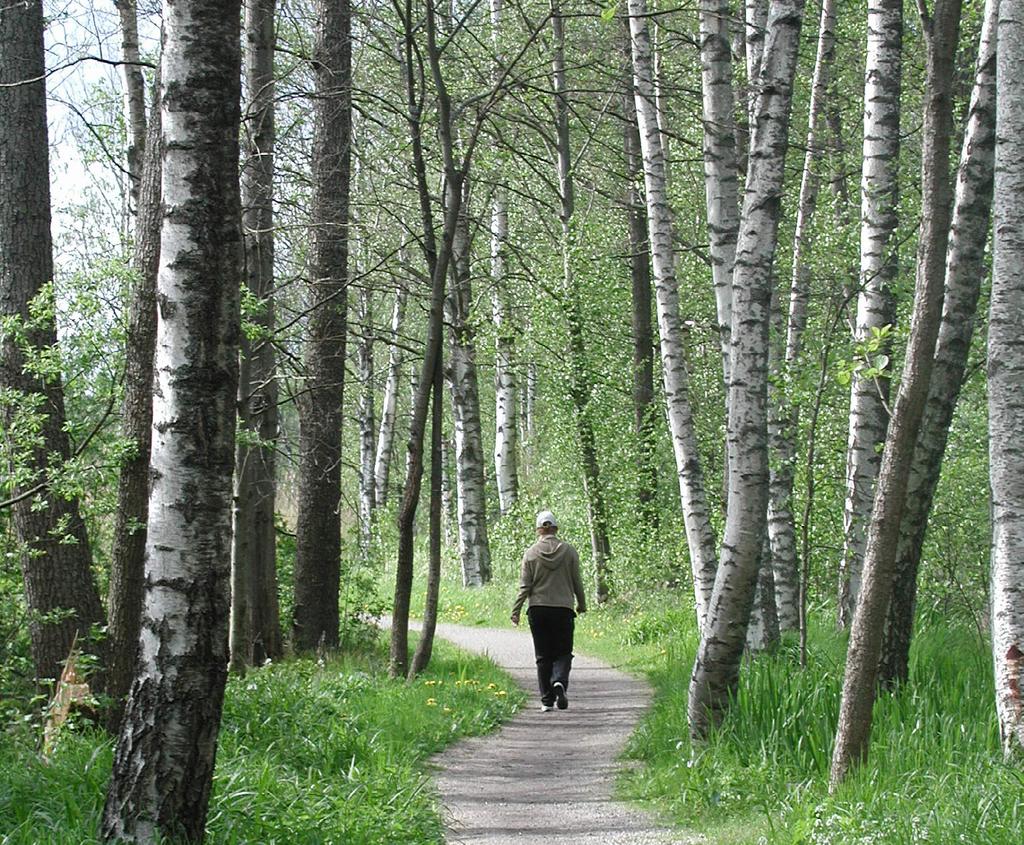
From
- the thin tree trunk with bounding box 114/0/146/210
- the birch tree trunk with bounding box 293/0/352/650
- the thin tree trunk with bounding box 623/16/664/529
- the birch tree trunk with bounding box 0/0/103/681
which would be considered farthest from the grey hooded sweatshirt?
the thin tree trunk with bounding box 623/16/664/529

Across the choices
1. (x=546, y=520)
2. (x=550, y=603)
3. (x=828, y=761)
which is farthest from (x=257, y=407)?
(x=828, y=761)

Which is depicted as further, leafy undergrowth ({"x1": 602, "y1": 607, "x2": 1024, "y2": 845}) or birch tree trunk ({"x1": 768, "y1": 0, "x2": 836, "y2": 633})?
birch tree trunk ({"x1": 768, "y1": 0, "x2": 836, "y2": 633})

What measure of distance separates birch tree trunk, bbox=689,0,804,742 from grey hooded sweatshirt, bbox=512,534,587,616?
360 centimetres

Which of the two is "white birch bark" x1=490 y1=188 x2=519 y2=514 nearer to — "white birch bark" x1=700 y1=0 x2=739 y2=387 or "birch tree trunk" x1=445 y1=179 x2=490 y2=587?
"birch tree trunk" x1=445 y1=179 x2=490 y2=587

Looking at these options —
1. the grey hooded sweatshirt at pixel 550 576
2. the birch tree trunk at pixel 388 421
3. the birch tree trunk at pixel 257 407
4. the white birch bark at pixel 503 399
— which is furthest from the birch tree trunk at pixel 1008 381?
the birch tree trunk at pixel 388 421

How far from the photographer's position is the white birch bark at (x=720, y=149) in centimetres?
1061

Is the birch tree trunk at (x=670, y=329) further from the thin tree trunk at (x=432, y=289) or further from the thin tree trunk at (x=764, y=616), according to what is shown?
the thin tree trunk at (x=432, y=289)

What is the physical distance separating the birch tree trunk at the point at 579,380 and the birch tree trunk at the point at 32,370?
10.7 meters

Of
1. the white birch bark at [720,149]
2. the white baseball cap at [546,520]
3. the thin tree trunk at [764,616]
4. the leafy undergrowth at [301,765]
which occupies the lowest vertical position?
the leafy undergrowth at [301,765]

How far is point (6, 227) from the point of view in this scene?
9.80m

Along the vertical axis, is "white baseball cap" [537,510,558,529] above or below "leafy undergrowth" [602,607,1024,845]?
above

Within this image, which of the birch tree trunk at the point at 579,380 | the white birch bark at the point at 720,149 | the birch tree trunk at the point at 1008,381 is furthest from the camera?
the birch tree trunk at the point at 579,380

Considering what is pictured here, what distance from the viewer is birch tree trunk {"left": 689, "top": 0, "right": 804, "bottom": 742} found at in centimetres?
834

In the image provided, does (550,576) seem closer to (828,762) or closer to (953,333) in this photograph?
(828,762)
